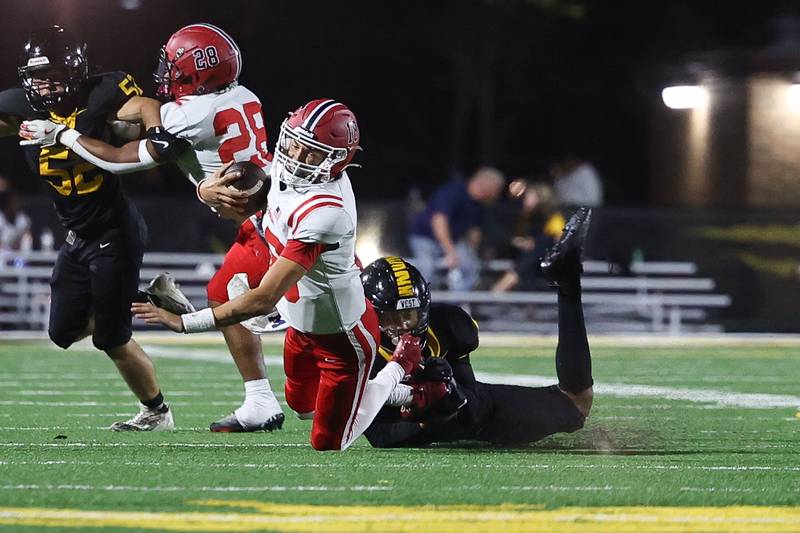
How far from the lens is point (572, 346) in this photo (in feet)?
18.2

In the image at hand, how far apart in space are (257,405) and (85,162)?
120 cm

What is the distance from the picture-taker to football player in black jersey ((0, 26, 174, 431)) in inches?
231

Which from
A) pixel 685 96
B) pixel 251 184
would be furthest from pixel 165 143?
pixel 685 96

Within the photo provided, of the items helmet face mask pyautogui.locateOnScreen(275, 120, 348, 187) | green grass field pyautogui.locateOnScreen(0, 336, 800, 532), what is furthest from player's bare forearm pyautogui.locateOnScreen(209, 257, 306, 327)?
green grass field pyautogui.locateOnScreen(0, 336, 800, 532)

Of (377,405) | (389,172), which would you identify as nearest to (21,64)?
(377,405)

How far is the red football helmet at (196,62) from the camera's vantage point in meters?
5.97

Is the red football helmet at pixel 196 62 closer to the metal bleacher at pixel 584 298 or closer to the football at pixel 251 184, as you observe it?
the football at pixel 251 184

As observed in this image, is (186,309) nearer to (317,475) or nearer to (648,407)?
(317,475)

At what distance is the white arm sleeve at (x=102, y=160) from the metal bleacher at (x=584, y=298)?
7.61 meters

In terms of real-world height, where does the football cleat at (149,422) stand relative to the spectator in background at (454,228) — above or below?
below

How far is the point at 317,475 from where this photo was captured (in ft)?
15.0

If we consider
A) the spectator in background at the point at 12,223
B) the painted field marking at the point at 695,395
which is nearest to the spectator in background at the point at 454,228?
the spectator in background at the point at 12,223

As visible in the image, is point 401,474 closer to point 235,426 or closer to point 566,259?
point 566,259

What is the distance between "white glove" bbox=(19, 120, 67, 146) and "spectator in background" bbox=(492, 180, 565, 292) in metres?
8.14
